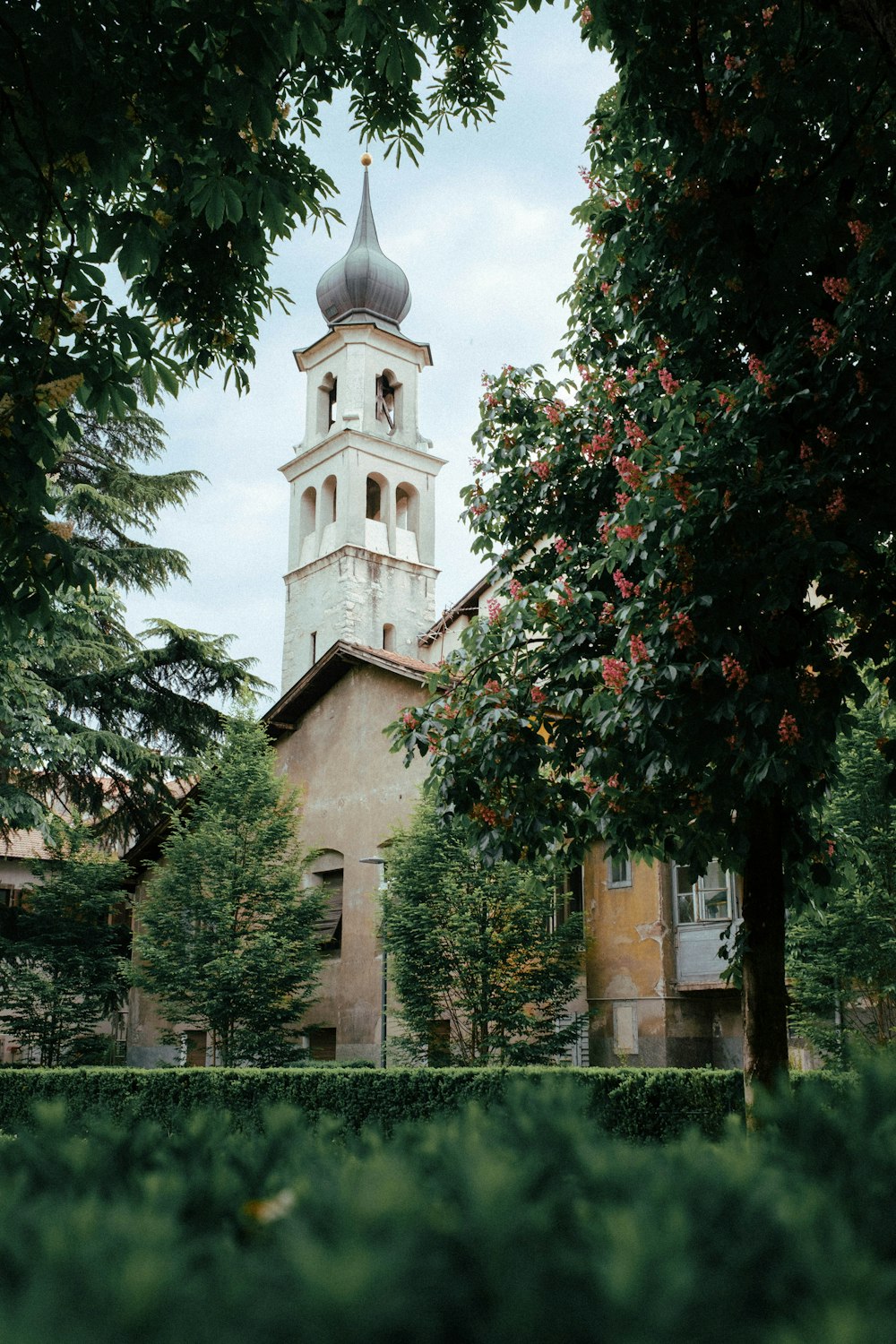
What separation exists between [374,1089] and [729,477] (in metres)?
13.8

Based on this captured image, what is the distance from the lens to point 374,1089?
18922mm

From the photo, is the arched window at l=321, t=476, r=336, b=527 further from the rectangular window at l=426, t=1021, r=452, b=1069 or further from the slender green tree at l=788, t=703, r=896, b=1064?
the slender green tree at l=788, t=703, r=896, b=1064

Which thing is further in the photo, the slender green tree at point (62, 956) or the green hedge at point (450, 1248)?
the slender green tree at point (62, 956)

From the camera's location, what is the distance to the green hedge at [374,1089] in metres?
15.4

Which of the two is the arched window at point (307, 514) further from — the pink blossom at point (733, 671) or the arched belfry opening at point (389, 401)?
the pink blossom at point (733, 671)

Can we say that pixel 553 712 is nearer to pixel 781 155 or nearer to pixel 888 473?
pixel 888 473

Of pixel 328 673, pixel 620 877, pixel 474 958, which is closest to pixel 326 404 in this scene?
pixel 328 673

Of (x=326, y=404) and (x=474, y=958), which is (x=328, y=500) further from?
(x=474, y=958)

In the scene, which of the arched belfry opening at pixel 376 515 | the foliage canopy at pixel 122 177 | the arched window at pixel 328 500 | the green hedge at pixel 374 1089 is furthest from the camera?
the arched window at pixel 328 500

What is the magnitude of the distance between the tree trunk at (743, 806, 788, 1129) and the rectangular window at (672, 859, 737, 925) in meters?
15.1

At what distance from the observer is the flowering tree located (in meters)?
7.85

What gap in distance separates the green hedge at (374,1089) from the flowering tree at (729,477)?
9.75ft

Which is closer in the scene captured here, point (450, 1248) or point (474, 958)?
point (450, 1248)

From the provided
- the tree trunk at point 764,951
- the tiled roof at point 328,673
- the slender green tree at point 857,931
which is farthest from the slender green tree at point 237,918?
the tree trunk at point 764,951
